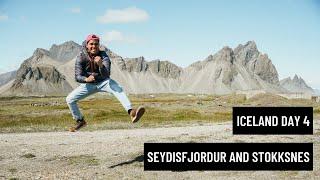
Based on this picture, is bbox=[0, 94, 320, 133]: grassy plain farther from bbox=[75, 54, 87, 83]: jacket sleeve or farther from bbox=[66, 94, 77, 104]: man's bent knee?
bbox=[75, 54, 87, 83]: jacket sleeve

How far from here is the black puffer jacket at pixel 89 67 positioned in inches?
507

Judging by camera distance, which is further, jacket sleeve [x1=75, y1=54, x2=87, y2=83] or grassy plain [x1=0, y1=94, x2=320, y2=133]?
grassy plain [x1=0, y1=94, x2=320, y2=133]

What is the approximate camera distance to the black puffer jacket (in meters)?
12.9

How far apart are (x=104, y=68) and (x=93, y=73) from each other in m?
0.45

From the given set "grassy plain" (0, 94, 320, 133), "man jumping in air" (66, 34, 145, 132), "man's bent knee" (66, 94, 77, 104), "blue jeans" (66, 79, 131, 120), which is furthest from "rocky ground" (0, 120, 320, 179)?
"grassy plain" (0, 94, 320, 133)

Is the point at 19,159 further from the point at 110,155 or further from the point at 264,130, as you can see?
the point at 264,130

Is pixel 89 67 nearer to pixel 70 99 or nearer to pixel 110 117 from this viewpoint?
pixel 70 99

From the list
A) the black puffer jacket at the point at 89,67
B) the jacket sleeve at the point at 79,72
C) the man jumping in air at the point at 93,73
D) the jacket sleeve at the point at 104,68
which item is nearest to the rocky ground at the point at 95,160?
the man jumping in air at the point at 93,73

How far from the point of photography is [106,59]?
12797mm

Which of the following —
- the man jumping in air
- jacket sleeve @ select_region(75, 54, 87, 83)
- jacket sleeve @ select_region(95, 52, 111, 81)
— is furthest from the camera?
jacket sleeve @ select_region(75, 54, 87, 83)

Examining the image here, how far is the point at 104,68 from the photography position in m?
13.1

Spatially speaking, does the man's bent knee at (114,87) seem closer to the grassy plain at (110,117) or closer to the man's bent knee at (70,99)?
the man's bent knee at (70,99)

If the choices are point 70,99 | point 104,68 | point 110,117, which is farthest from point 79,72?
point 110,117

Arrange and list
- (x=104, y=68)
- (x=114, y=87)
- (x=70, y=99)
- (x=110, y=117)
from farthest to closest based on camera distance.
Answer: (x=110, y=117)
(x=70, y=99)
(x=114, y=87)
(x=104, y=68)
